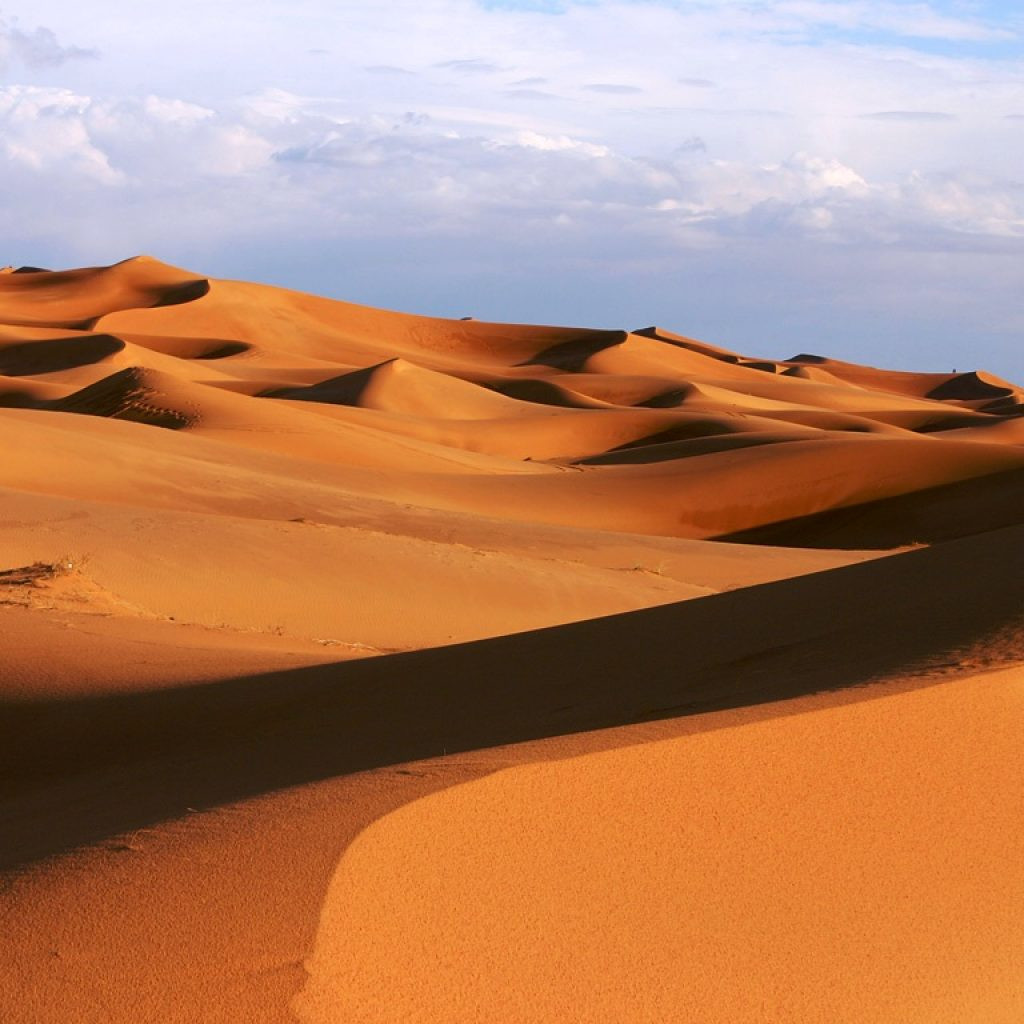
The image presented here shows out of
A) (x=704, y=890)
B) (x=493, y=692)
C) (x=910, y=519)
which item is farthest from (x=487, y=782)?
(x=910, y=519)

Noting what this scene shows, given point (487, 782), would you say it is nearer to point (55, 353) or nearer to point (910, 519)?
point (910, 519)

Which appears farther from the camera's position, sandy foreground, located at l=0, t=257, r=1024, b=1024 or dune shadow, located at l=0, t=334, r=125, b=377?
dune shadow, located at l=0, t=334, r=125, b=377

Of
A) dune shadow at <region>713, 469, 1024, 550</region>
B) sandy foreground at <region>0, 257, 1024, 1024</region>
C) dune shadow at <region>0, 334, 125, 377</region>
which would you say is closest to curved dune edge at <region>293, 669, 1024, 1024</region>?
sandy foreground at <region>0, 257, 1024, 1024</region>

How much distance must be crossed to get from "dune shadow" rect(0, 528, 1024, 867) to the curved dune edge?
2.76ft

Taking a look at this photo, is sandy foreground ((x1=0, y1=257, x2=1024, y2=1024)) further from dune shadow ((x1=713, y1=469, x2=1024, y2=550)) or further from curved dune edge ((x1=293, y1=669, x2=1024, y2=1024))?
dune shadow ((x1=713, y1=469, x2=1024, y2=550))

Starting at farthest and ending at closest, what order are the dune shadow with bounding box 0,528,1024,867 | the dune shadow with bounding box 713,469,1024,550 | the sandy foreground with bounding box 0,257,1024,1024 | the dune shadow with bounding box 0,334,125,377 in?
the dune shadow with bounding box 0,334,125,377 → the dune shadow with bounding box 713,469,1024,550 → the dune shadow with bounding box 0,528,1024,867 → the sandy foreground with bounding box 0,257,1024,1024

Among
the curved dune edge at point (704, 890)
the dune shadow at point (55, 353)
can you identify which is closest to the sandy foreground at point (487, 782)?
the curved dune edge at point (704, 890)

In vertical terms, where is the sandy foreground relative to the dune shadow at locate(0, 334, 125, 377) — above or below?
above

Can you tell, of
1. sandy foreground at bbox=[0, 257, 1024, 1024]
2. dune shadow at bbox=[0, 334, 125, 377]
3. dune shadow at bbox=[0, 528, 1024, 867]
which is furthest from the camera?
dune shadow at bbox=[0, 334, 125, 377]

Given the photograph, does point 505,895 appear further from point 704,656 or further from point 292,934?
point 704,656

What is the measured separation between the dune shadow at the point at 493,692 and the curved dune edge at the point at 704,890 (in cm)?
84

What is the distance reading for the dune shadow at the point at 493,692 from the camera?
5.87 m

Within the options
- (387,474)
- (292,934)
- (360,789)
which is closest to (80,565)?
(360,789)

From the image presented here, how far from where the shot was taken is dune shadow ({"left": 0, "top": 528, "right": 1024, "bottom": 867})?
5.87 meters
